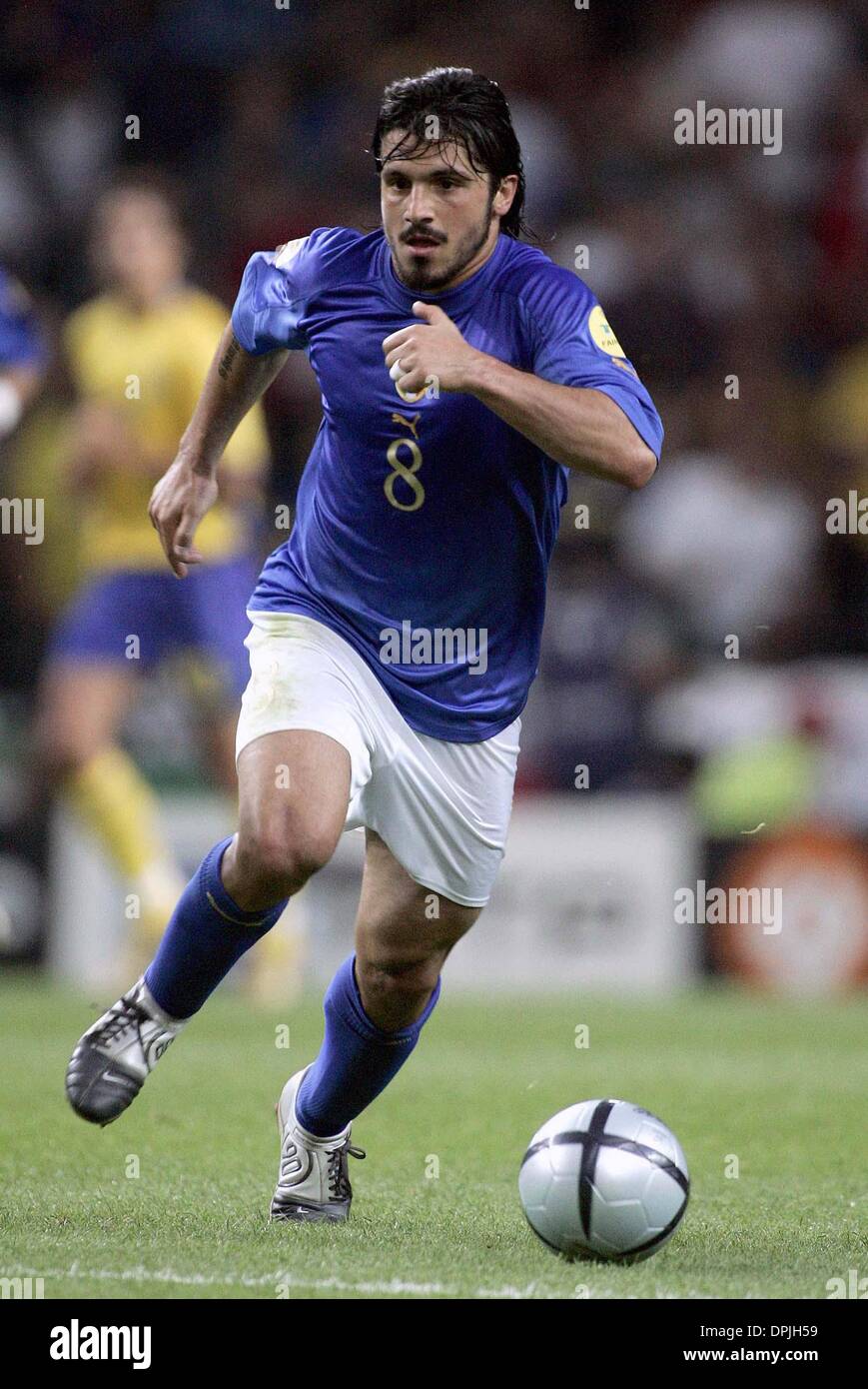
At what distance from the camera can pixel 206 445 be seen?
4566mm

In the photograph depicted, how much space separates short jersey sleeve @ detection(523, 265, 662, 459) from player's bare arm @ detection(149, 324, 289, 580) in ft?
2.36

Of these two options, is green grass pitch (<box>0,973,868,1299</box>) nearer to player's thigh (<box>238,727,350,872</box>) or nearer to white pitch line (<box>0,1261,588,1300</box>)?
white pitch line (<box>0,1261,588,1300</box>)

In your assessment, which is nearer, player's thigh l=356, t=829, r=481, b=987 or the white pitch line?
the white pitch line

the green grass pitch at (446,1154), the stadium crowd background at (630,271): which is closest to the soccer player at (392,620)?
the green grass pitch at (446,1154)

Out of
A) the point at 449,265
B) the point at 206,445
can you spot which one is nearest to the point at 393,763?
the point at 206,445

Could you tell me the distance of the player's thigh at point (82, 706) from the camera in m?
8.31

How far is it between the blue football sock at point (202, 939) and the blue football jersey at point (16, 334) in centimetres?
312

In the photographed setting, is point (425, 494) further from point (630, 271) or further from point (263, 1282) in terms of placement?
point (630, 271)

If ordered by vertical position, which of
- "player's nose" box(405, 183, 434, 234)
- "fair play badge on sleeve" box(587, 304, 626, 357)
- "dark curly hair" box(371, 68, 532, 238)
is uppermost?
"dark curly hair" box(371, 68, 532, 238)

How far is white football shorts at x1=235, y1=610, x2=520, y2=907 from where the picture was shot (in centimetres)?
411

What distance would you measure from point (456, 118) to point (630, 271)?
807 centimetres

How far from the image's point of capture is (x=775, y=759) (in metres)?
9.71

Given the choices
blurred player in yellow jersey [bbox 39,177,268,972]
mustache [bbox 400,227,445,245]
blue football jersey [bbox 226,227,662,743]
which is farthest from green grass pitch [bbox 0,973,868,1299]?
mustache [bbox 400,227,445,245]
